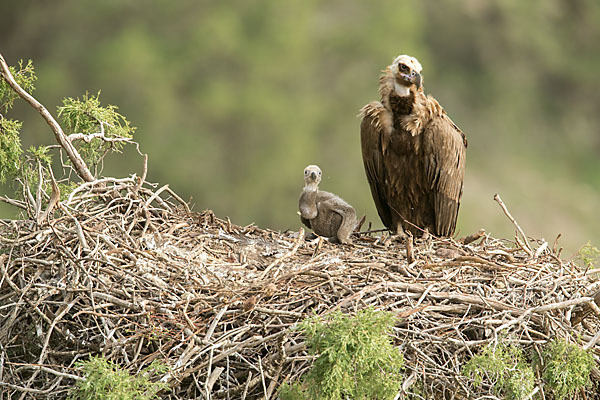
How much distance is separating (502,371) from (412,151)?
56.2 inches

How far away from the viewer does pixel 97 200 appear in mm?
2879

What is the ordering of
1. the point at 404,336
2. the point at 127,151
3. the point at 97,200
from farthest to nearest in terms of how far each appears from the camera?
the point at 127,151
the point at 97,200
the point at 404,336

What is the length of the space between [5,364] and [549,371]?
5.68 feet

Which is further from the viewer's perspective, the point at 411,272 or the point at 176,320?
the point at 411,272

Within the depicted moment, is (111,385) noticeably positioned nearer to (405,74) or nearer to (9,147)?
(9,147)

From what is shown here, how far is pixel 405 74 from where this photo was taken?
3236mm

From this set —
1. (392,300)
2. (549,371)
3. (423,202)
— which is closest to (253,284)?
(392,300)

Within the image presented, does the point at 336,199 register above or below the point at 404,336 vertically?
above

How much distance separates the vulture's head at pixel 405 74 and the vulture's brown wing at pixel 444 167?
20cm

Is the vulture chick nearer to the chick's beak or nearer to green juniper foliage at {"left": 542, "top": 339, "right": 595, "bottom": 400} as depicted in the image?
the chick's beak

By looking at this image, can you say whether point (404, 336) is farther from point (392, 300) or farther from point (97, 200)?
point (97, 200)

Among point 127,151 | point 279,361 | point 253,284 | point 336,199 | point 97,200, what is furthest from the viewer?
point 127,151

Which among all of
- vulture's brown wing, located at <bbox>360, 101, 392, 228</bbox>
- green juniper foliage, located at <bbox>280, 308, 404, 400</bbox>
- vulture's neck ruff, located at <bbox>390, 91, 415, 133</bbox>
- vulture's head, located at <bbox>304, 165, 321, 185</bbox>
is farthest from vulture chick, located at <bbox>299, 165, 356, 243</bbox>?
green juniper foliage, located at <bbox>280, 308, 404, 400</bbox>

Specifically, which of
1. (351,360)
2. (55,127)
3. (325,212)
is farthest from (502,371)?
(55,127)
